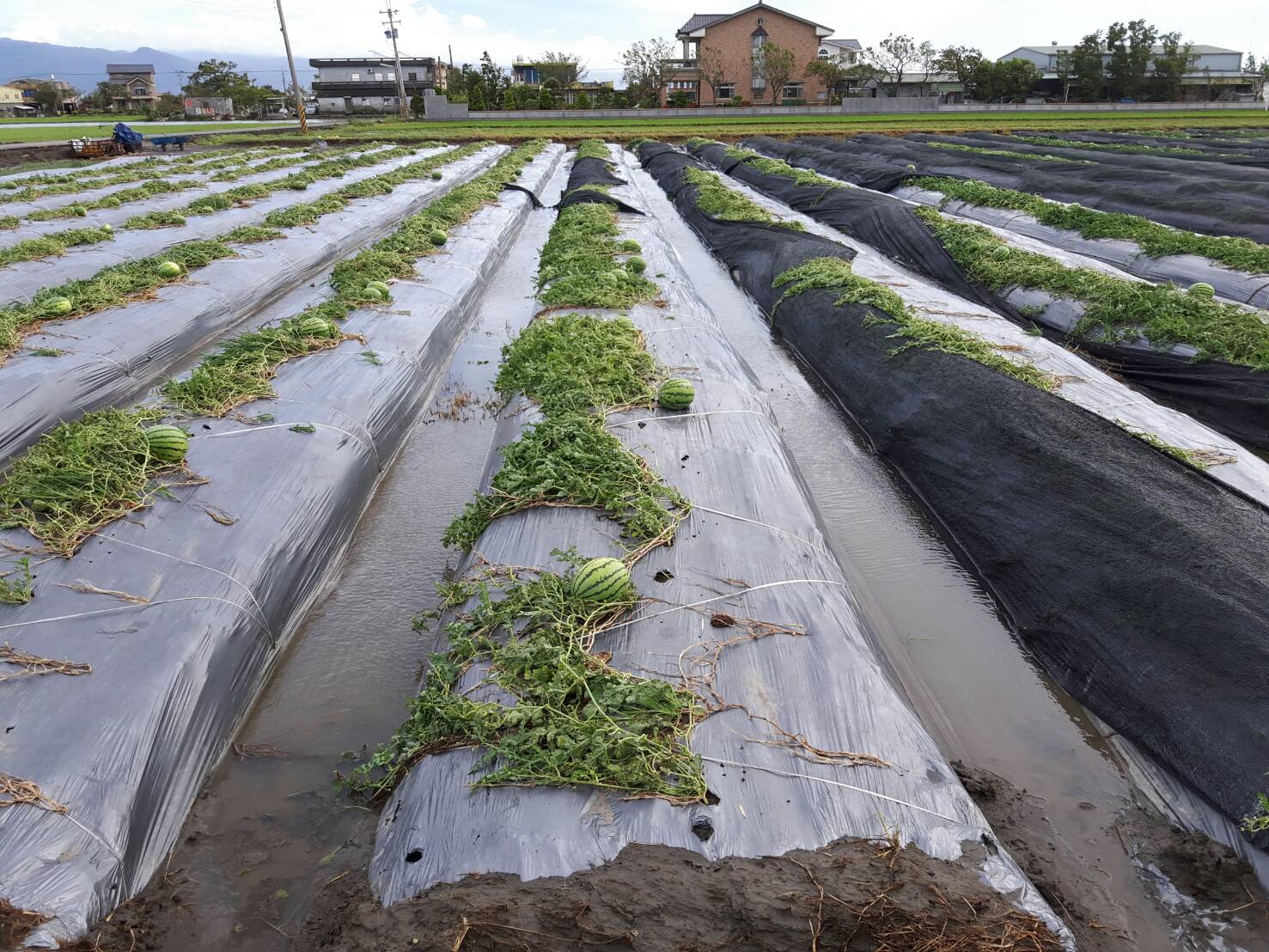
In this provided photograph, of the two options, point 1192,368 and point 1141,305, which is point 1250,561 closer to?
point 1192,368

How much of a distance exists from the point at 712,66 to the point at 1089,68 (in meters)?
34.0

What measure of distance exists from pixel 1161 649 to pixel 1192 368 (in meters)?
5.45

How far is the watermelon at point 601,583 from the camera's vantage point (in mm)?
4141

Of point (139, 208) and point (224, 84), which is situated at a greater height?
point (224, 84)

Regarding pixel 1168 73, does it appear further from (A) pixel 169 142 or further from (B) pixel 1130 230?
(A) pixel 169 142

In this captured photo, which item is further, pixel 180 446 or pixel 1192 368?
pixel 1192 368

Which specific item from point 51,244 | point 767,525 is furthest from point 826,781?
point 51,244

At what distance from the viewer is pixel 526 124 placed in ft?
171

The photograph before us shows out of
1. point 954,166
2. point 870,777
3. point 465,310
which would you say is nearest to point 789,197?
point 954,166

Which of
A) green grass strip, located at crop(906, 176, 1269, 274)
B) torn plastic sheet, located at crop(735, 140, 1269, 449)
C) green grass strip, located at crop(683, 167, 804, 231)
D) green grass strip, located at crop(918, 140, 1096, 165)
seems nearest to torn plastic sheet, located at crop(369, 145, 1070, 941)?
torn plastic sheet, located at crop(735, 140, 1269, 449)

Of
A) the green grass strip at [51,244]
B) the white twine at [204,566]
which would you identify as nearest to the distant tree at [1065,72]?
the green grass strip at [51,244]

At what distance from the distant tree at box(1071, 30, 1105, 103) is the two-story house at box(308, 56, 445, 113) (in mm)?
64799

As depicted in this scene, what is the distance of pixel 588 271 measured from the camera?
10.5 m

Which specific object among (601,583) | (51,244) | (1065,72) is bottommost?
(601,583)
